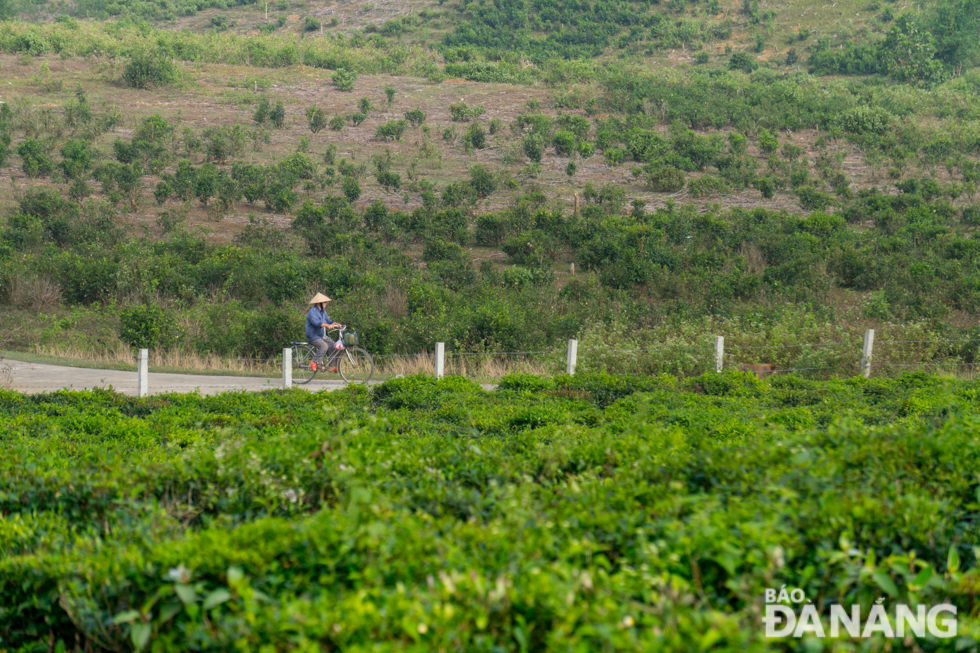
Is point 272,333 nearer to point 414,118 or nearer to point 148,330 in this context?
point 148,330

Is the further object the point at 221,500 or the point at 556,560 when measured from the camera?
the point at 221,500

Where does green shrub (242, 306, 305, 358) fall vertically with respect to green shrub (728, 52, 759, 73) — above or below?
below

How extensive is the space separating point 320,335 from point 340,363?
66 centimetres

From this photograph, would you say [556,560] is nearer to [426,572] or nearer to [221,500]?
[426,572]

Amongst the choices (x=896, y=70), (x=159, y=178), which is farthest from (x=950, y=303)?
(x=896, y=70)

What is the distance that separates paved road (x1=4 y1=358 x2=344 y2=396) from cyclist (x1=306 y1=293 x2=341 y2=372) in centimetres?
39

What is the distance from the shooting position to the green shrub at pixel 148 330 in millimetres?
18422

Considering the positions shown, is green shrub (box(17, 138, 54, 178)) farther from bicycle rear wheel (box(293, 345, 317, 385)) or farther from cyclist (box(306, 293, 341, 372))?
cyclist (box(306, 293, 341, 372))

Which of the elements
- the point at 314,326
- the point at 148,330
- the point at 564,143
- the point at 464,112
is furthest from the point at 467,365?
the point at 464,112

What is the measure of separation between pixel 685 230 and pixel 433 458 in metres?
24.5

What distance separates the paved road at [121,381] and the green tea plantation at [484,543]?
311 inches

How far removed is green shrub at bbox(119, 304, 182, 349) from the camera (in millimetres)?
18422

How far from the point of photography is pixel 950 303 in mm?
23422

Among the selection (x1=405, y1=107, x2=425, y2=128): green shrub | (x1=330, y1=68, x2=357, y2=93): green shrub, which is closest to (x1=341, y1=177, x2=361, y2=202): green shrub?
(x1=405, y1=107, x2=425, y2=128): green shrub
